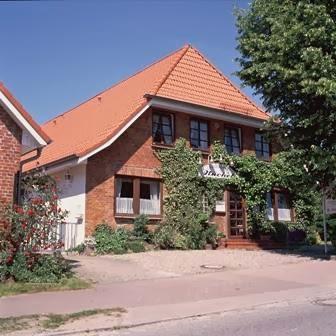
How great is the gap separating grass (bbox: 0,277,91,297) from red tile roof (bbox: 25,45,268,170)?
8030 millimetres

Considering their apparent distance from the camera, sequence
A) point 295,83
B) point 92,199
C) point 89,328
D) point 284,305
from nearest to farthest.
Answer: point 89,328
point 284,305
point 295,83
point 92,199

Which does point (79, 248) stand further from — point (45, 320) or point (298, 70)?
point (45, 320)

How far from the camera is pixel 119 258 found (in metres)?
17.2

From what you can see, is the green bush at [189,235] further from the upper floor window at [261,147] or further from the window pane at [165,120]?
the upper floor window at [261,147]

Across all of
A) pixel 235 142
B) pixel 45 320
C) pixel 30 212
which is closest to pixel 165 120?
pixel 235 142

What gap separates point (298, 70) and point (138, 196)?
26.3 feet

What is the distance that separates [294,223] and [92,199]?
9923mm

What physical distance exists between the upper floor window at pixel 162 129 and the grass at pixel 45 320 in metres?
13.0

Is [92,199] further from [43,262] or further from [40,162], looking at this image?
[43,262]

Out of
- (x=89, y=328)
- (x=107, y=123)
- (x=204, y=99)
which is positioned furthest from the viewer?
(x=204, y=99)

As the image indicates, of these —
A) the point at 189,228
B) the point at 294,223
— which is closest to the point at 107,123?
the point at 189,228

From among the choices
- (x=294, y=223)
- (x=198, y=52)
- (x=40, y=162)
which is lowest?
(x=294, y=223)

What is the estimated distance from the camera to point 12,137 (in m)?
14.0

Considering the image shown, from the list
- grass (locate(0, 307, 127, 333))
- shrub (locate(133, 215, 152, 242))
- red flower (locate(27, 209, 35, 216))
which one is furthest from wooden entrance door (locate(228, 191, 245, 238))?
grass (locate(0, 307, 127, 333))
